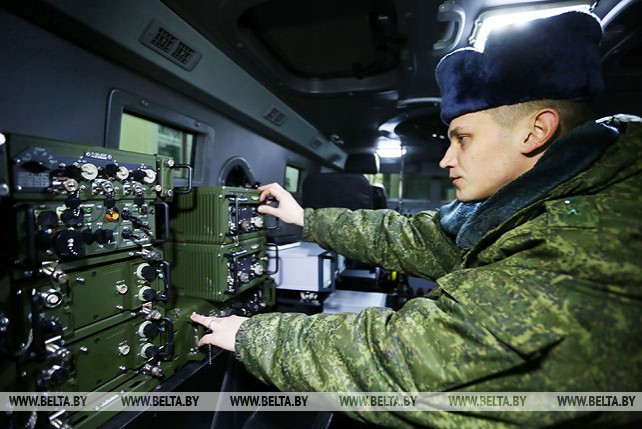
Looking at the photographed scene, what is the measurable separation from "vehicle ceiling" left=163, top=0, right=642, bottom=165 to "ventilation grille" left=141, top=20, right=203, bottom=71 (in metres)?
0.15

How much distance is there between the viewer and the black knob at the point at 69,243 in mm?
1018

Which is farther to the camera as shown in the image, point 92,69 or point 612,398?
point 92,69

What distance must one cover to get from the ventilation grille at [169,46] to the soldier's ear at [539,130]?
201 cm

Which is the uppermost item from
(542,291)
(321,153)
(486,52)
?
(321,153)

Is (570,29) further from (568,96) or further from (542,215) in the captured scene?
(542,215)

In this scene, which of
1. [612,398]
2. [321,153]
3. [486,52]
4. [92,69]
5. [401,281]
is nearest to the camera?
[612,398]

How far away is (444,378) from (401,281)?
11.2ft

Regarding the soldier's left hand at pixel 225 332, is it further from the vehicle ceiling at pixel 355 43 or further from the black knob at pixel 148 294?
the vehicle ceiling at pixel 355 43

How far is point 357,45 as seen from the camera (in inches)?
102

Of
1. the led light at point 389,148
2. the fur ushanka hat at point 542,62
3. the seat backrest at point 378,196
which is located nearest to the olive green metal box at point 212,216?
the fur ushanka hat at point 542,62

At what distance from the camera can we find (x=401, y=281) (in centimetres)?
412

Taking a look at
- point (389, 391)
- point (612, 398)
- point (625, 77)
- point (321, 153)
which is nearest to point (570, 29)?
point (612, 398)

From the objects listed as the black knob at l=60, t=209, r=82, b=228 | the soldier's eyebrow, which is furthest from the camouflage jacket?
the black knob at l=60, t=209, r=82, b=228

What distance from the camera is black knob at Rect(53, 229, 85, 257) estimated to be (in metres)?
1.02
